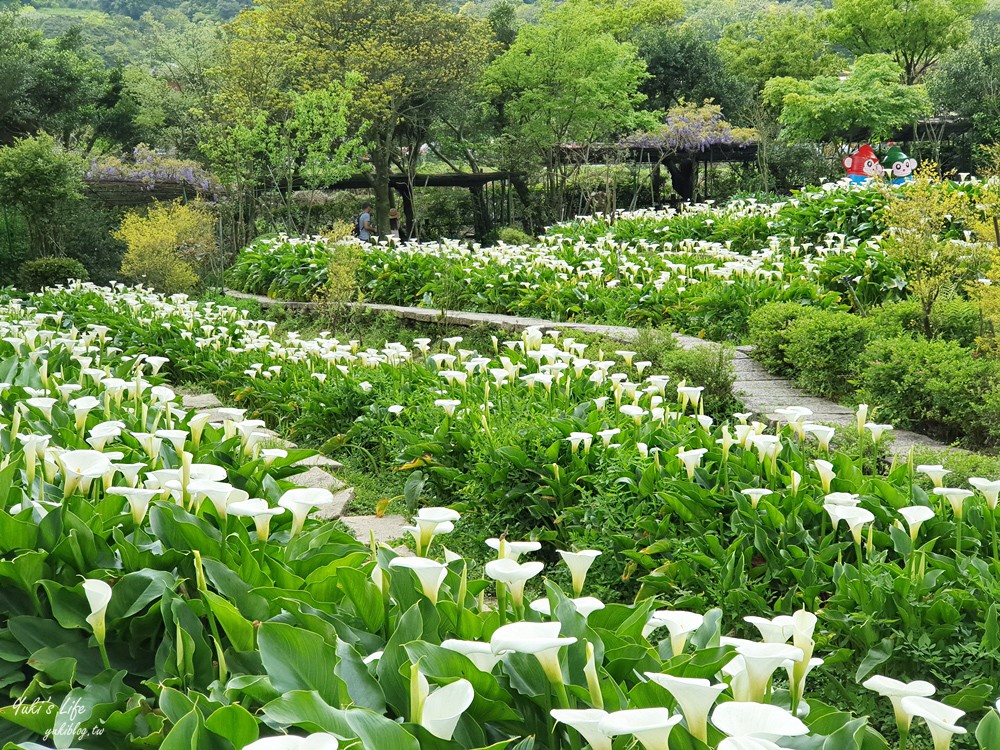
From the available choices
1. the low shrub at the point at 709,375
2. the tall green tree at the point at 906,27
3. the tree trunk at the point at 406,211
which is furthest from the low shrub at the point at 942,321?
the tall green tree at the point at 906,27

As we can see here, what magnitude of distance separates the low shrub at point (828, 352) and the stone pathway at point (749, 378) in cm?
18

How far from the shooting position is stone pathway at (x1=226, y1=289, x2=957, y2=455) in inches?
241

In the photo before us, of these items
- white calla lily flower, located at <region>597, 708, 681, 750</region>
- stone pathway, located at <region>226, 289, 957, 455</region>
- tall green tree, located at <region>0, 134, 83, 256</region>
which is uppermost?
tall green tree, located at <region>0, 134, 83, 256</region>

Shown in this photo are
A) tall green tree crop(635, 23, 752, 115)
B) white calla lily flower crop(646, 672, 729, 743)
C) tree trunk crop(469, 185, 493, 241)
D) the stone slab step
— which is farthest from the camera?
tall green tree crop(635, 23, 752, 115)

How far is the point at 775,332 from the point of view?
24.7 ft

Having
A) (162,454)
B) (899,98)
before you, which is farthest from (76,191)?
(899,98)

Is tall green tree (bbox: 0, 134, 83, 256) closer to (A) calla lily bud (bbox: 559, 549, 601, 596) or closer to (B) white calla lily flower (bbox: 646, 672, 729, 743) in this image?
(A) calla lily bud (bbox: 559, 549, 601, 596)

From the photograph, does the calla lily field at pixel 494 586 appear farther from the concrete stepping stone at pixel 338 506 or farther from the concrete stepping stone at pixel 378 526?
the concrete stepping stone at pixel 338 506

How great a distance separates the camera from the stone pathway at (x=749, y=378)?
613 cm

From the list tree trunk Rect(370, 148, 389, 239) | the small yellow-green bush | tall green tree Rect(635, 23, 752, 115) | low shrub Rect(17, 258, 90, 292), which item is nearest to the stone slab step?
the small yellow-green bush

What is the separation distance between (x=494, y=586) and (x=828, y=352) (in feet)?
14.4

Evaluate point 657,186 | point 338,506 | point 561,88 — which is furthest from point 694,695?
point 657,186

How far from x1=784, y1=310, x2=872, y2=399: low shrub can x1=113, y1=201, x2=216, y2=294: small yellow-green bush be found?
1077 cm

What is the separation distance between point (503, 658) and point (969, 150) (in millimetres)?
26485
